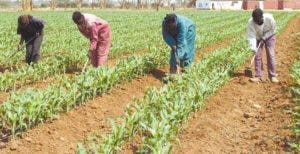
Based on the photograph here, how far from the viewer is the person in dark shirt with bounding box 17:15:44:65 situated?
9780 millimetres

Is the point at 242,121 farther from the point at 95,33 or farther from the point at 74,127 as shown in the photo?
the point at 95,33

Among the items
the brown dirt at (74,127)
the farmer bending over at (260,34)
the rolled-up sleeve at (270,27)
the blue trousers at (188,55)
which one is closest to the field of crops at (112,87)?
the brown dirt at (74,127)

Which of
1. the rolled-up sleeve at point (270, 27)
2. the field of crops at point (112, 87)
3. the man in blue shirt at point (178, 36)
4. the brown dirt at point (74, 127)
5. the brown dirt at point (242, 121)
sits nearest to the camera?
the field of crops at point (112, 87)

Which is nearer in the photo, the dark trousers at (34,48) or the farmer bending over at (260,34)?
the farmer bending over at (260,34)

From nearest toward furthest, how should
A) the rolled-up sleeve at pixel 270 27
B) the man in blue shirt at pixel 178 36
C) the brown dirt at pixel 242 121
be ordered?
the brown dirt at pixel 242 121 < the man in blue shirt at pixel 178 36 < the rolled-up sleeve at pixel 270 27

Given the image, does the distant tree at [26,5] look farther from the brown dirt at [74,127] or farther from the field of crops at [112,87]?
the brown dirt at [74,127]

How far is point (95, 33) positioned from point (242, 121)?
3.21 metres

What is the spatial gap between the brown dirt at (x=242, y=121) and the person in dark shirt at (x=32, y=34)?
11.6ft

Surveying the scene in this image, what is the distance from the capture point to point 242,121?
727 centimetres

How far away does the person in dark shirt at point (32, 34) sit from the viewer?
9.78 m

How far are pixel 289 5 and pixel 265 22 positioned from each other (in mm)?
80534

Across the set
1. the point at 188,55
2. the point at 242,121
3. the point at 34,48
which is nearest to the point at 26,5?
the point at 34,48

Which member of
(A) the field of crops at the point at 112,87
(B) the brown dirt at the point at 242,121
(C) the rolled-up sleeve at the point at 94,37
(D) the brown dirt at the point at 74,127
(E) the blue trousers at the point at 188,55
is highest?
(C) the rolled-up sleeve at the point at 94,37

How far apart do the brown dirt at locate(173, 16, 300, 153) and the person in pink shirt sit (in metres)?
2.21
